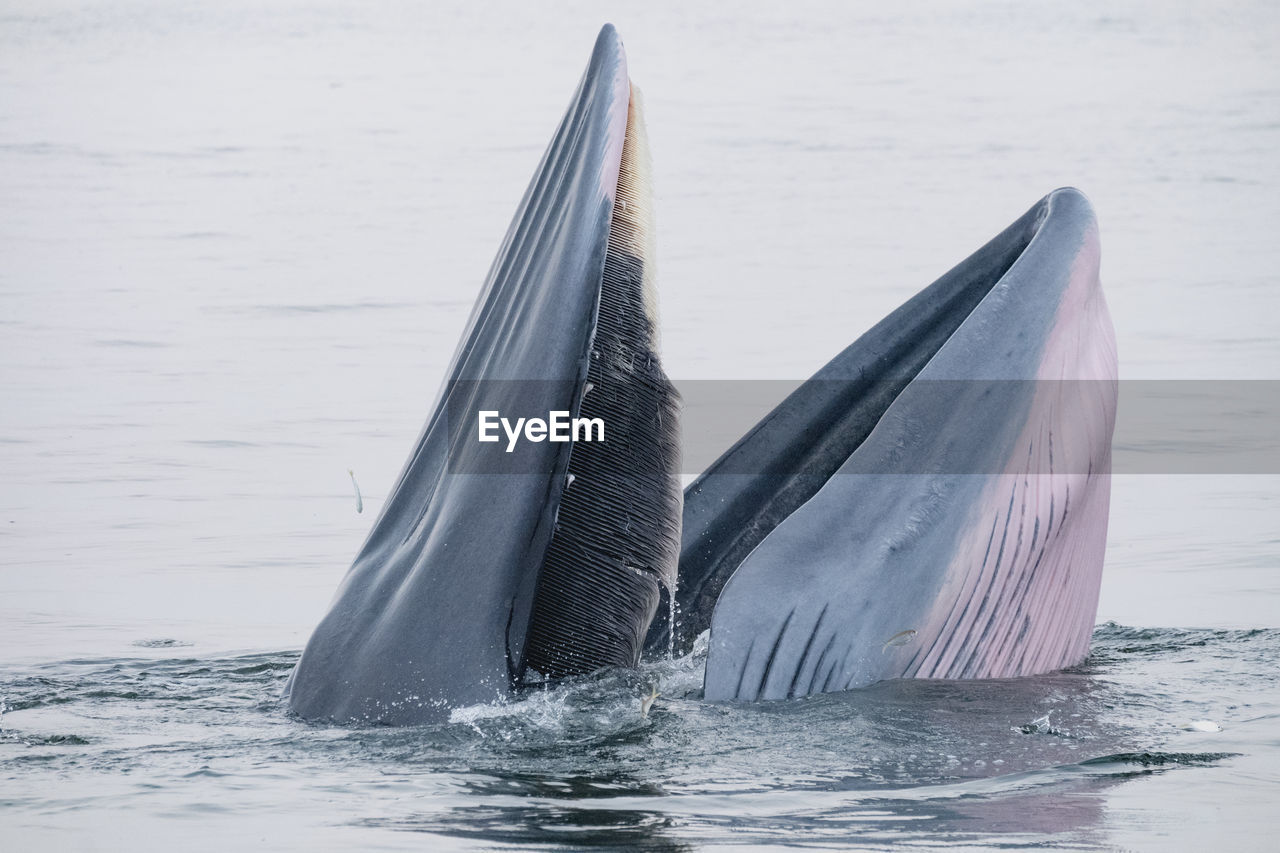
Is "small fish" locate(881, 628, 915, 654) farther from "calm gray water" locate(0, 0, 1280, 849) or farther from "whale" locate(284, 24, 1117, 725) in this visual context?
"calm gray water" locate(0, 0, 1280, 849)

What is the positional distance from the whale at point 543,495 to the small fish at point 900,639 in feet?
2.17

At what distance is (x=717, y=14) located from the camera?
116 ft

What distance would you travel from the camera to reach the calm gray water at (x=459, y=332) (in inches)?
212

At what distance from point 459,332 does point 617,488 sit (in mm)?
8640

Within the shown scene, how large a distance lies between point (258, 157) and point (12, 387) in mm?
11186

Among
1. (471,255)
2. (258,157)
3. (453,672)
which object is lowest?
(453,672)

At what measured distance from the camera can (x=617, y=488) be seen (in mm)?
5781

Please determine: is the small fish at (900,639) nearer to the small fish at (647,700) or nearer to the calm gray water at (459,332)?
the calm gray water at (459,332)

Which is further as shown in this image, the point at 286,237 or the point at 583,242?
the point at 286,237

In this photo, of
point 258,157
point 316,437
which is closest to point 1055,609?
point 316,437

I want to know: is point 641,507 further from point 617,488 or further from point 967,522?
point 967,522

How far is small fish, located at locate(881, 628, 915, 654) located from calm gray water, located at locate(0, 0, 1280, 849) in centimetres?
15

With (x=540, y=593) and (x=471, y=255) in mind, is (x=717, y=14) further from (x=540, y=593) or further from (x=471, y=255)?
(x=540, y=593)

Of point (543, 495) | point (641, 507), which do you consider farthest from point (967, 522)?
point (543, 495)
